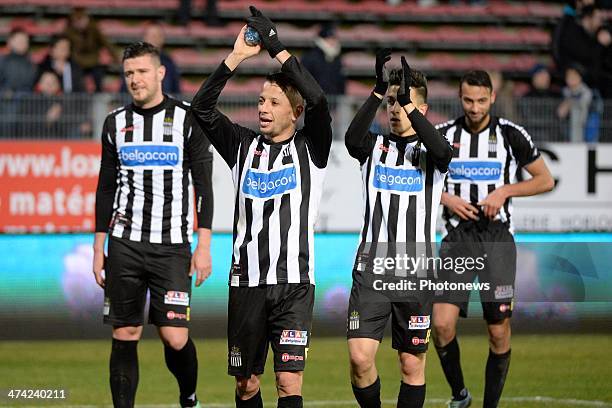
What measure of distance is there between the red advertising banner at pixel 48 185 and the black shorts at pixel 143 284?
17.5ft

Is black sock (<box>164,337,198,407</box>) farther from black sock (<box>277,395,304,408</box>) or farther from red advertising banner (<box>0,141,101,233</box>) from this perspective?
red advertising banner (<box>0,141,101,233</box>)

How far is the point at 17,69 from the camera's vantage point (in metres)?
13.9

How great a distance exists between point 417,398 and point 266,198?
1.45 m

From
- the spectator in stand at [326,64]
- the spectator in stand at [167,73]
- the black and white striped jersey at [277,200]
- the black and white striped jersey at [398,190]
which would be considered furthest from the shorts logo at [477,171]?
the spectator in stand at [326,64]

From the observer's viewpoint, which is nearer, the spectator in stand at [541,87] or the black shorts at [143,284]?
the black shorts at [143,284]

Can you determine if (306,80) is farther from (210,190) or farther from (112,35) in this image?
(112,35)

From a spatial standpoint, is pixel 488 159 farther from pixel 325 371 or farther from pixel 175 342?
pixel 325 371

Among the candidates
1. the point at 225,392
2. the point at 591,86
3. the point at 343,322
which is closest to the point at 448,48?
the point at 591,86

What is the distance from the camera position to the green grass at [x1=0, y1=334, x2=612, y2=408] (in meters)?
8.50

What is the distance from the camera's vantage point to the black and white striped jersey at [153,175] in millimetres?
7184

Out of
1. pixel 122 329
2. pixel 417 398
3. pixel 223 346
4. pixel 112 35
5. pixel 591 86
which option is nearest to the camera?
pixel 417 398

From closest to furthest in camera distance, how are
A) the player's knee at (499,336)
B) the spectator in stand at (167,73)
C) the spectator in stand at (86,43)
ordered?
the player's knee at (499,336), the spectator in stand at (167,73), the spectator in stand at (86,43)

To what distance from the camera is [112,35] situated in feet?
56.4

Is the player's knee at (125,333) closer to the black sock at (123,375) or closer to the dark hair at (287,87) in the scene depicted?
the black sock at (123,375)
